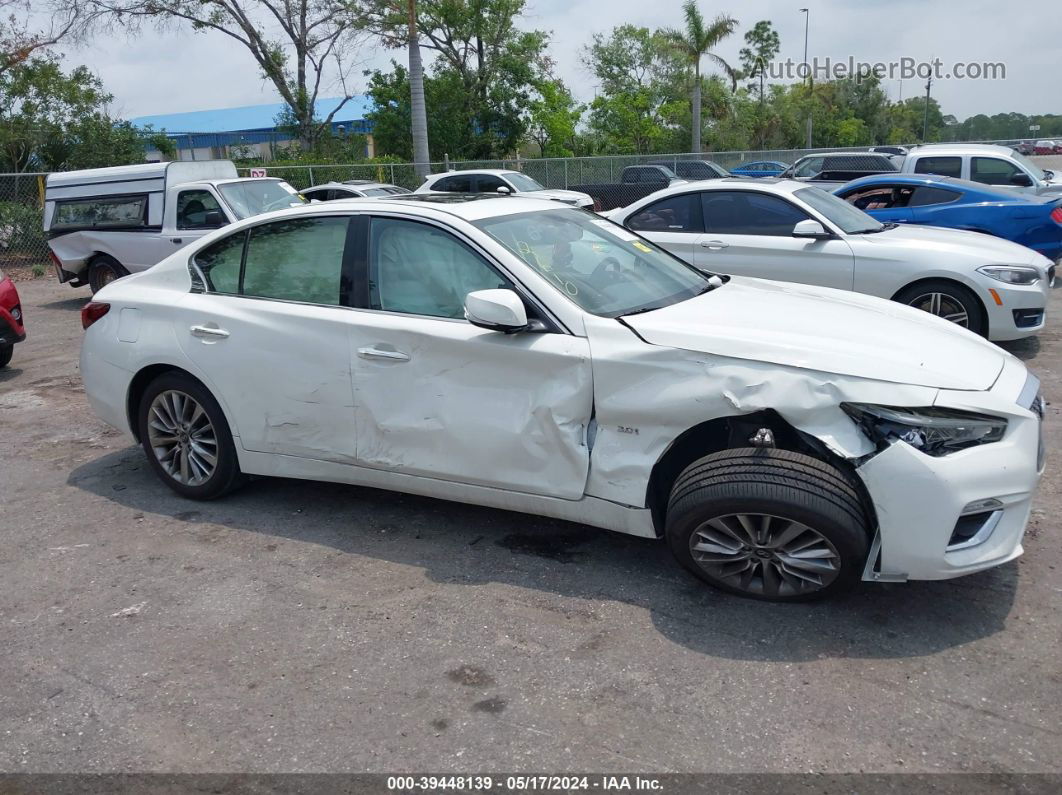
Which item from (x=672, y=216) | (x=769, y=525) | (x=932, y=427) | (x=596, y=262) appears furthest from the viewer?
(x=672, y=216)

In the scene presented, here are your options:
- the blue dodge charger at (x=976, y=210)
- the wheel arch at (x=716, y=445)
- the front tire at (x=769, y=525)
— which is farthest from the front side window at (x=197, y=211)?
the front tire at (x=769, y=525)

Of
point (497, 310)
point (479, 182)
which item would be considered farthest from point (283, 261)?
point (479, 182)

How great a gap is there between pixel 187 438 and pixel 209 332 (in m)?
0.66

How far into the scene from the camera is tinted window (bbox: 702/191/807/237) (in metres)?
8.40

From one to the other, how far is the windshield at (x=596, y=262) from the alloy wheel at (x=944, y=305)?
12.5ft

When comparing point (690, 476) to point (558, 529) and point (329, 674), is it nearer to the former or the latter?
point (558, 529)

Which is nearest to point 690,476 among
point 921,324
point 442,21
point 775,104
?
point 921,324

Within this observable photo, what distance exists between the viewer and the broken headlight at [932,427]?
3449 mm

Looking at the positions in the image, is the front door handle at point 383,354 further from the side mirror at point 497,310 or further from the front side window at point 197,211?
the front side window at point 197,211

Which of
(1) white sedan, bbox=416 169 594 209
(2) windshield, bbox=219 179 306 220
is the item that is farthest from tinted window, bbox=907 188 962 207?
(1) white sedan, bbox=416 169 594 209

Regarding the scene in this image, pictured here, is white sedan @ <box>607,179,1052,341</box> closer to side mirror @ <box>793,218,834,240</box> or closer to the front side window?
side mirror @ <box>793,218,834,240</box>

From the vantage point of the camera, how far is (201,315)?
16.3ft

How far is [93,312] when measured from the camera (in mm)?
5422

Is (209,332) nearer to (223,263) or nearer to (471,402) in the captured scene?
(223,263)
